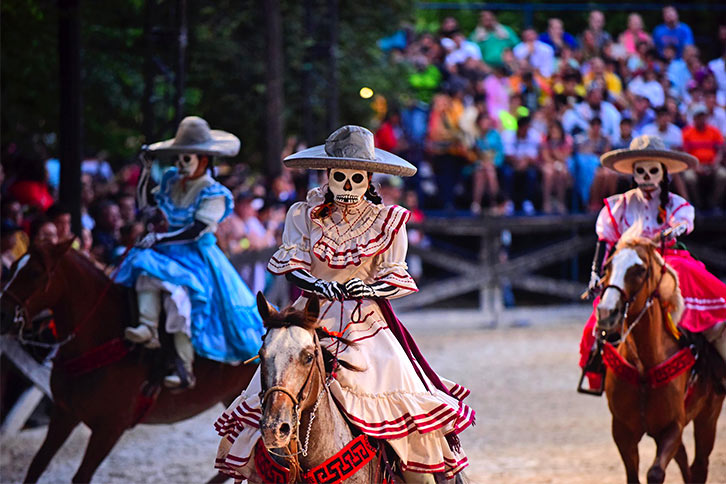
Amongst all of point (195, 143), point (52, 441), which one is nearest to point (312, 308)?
point (52, 441)

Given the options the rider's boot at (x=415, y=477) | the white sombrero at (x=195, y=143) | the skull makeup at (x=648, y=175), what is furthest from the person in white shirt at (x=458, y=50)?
the rider's boot at (x=415, y=477)

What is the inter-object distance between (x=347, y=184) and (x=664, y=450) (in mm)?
3127

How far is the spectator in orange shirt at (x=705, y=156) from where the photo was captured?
19188 millimetres

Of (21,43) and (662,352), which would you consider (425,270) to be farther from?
(662,352)

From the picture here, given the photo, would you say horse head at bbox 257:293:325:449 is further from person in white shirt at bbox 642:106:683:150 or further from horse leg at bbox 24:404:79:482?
person in white shirt at bbox 642:106:683:150

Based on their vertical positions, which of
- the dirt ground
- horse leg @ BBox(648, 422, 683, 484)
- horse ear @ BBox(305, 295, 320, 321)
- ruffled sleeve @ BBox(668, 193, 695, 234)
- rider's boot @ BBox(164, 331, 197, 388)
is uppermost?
ruffled sleeve @ BBox(668, 193, 695, 234)

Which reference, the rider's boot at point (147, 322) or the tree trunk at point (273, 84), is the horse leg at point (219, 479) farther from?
the tree trunk at point (273, 84)

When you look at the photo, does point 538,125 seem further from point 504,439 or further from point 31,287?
point 31,287

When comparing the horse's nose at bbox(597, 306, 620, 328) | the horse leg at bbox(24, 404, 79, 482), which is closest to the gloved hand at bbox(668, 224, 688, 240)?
the horse's nose at bbox(597, 306, 620, 328)

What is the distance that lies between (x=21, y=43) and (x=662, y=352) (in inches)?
313

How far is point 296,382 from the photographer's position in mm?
4793

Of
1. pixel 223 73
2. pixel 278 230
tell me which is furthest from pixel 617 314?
pixel 223 73

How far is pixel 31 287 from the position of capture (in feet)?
27.3

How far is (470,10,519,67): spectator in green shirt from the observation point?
2120 centimetres
